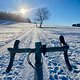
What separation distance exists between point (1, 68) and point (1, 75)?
0.74m

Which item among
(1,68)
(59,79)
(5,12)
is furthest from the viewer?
(5,12)

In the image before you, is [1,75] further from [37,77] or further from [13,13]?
[13,13]

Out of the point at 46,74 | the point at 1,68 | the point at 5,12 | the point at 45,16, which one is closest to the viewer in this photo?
the point at 46,74

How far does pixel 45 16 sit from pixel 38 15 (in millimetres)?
2813

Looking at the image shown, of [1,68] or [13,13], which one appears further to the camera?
[13,13]

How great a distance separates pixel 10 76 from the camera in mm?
4570

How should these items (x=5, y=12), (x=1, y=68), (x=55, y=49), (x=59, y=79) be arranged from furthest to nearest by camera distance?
1. (x=5, y=12)
2. (x=1, y=68)
3. (x=59, y=79)
4. (x=55, y=49)

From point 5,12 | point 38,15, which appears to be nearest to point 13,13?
point 5,12

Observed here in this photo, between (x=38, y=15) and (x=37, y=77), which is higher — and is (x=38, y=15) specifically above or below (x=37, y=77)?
above

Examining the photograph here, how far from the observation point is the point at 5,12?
109250 millimetres

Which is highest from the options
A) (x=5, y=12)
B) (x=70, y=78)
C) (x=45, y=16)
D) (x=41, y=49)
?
(x=5, y=12)

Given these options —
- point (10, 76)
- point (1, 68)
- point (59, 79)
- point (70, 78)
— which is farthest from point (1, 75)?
point (70, 78)

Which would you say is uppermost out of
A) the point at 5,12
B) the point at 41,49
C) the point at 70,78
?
the point at 5,12

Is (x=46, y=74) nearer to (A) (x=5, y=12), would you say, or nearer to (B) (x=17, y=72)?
(B) (x=17, y=72)
